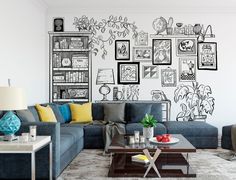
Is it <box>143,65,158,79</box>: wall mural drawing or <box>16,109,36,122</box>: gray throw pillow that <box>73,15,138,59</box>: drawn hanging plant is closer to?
<box>143,65,158,79</box>: wall mural drawing

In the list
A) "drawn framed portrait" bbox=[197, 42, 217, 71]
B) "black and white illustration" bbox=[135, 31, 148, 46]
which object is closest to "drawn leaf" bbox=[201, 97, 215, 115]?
"drawn framed portrait" bbox=[197, 42, 217, 71]

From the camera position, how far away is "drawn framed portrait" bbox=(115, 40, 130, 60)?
7.09m

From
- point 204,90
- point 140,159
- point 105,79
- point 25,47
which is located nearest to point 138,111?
point 105,79

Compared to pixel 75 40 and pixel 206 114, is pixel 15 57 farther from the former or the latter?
pixel 206 114

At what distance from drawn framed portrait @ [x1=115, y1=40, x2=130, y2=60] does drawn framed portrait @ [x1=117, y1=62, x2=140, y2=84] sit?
0.13 m

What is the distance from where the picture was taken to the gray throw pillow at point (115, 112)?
650 centimetres

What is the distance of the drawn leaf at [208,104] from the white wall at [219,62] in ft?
0.29

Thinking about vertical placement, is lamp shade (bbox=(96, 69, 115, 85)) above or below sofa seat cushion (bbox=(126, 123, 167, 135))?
above

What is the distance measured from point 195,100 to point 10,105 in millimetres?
4574

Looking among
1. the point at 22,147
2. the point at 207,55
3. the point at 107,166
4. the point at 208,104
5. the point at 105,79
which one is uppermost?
the point at 207,55

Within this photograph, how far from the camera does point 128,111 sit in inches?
263

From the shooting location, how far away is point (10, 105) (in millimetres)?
3471

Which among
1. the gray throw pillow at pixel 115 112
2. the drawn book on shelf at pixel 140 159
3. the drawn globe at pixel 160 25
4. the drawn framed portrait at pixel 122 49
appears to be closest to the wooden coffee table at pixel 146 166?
the drawn book on shelf at pixel 140 159

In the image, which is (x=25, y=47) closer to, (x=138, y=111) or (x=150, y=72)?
(x=138, y=111)
